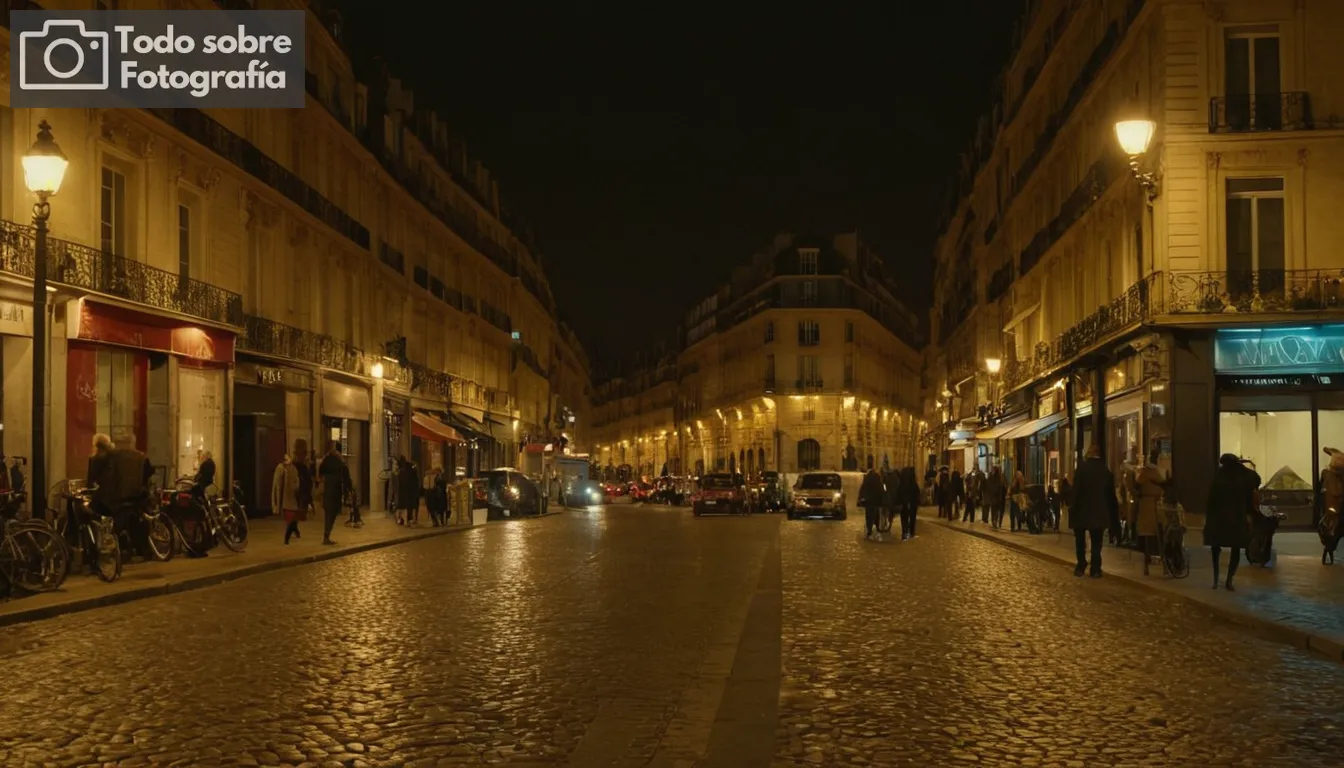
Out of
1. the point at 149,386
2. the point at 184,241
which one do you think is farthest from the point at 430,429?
the point at 149,386

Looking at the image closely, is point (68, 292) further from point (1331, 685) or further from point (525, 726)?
point (1331, 685)

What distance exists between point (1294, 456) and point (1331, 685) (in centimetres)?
2192

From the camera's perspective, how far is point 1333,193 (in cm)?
2972

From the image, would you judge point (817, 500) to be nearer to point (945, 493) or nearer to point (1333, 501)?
point (945, 493)

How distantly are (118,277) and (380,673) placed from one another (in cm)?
1855

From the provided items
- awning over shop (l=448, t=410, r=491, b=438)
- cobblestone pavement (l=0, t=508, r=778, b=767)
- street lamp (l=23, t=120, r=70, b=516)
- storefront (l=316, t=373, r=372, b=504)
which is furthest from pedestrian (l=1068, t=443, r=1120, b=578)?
awning over shop (l=448, t=410, r=491, b=438)

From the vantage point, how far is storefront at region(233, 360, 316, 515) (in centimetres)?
3434

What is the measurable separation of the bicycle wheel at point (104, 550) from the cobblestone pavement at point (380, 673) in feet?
3.86

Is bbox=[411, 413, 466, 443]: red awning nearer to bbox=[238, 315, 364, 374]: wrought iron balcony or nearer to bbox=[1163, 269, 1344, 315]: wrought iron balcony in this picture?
bbox=[238, 315, 364, 374]: wrought iron balcony

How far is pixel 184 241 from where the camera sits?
101ft

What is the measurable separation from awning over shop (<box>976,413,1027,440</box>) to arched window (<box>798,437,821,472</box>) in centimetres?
4296

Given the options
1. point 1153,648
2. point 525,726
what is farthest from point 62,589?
point 1153,648

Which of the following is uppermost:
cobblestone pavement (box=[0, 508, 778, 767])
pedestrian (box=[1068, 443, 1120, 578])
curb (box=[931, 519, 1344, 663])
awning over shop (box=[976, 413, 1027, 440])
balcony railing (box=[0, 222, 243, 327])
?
balcony railing (box=[0, 222, 243, 327])

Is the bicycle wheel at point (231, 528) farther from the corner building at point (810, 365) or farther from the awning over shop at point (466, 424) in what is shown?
the corner building at point (810, 365)
